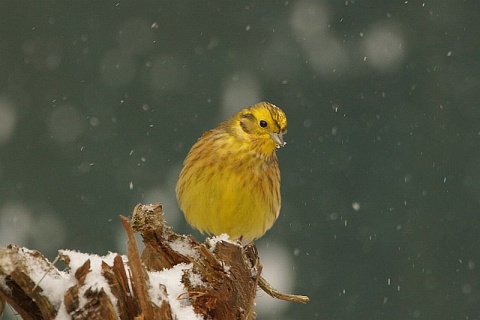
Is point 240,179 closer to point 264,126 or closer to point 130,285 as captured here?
point 264,126

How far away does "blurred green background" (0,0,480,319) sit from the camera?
11.4m

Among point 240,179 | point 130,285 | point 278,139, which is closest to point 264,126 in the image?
point 278,139

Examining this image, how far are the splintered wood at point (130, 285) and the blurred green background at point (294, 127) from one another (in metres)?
7.75

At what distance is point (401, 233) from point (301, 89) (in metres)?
2.06

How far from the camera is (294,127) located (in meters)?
11.6

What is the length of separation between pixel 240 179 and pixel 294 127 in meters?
6.30

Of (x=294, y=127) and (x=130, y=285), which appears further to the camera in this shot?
(x=294, y=127)

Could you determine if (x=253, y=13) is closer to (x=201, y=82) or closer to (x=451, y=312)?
(x=201, y=82)

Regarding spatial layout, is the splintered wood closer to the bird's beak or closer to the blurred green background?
the bird's beak

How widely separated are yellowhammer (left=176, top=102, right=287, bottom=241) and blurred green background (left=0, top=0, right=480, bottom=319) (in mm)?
5479

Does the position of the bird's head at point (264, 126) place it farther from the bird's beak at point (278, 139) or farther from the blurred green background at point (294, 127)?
the blurred green background at point (294, 127)

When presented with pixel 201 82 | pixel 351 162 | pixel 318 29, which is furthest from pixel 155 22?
pixel 351 162

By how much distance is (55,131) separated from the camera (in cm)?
1226

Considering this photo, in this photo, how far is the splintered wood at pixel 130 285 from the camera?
2.68 m
